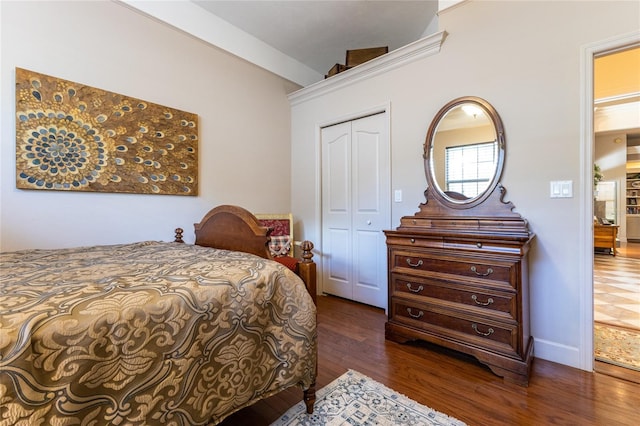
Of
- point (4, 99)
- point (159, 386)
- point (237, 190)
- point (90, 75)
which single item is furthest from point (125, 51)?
point (159, 386)

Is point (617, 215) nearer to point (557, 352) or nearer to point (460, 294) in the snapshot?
point (557, 352)

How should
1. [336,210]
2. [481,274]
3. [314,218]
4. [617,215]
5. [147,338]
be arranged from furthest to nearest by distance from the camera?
1. [617,215]
2. [314,218]
3. [336,210]
4. [481,274]
5. [147,338]

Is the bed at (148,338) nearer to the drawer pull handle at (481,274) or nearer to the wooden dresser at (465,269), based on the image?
the wooden dresser at (465,269)

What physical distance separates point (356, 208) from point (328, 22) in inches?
76.8

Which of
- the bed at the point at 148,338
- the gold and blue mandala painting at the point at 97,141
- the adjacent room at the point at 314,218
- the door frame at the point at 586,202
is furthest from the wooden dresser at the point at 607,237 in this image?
the gold and blue mandala painting at the point at 97,141

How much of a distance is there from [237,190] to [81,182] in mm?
1314

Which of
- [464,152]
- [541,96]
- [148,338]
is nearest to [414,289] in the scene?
[464,152]

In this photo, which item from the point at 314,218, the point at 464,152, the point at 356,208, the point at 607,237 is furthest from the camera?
the point at 607,237

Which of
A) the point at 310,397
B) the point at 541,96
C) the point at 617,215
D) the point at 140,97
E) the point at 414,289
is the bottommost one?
the point at 310,397

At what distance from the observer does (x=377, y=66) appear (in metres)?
2.71

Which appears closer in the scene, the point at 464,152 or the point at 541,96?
the point at 541,96

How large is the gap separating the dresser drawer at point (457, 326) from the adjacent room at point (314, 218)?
0.04ft

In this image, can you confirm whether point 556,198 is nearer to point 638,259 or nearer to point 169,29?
point 169,29

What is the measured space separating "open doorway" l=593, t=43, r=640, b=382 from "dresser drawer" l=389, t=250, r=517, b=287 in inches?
35.5
